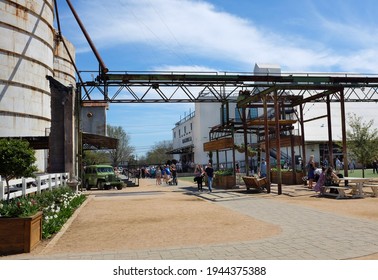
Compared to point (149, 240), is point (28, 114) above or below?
above

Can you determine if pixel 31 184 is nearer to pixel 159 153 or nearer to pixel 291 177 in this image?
pixel 291 177

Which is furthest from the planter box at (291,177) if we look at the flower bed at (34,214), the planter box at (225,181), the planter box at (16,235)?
the planter box at (16,235)

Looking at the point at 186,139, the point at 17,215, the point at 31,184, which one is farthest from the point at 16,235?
the point at 186,139

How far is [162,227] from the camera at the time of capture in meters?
9.58

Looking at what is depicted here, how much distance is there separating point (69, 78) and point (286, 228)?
27566 mm

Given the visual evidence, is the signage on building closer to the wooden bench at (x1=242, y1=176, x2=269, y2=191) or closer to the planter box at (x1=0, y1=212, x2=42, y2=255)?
the wooden bench at (x1=242, y1=176, x2=269, y2=191)

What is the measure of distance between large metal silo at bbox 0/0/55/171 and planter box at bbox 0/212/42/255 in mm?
15754

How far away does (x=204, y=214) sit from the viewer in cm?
1182

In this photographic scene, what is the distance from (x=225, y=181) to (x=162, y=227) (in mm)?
13752

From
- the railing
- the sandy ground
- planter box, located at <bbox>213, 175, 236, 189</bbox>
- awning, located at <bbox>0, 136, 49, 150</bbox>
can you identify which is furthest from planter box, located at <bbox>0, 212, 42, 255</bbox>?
planter box, located at <bbox>213, 175, 236, 189</bbox>

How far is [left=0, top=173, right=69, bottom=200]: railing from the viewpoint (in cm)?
1026
